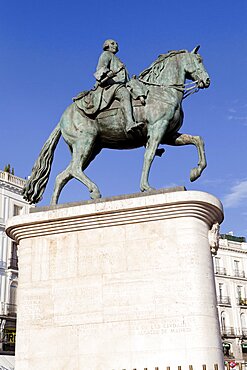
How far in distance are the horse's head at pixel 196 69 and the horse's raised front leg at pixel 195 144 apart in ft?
3.29

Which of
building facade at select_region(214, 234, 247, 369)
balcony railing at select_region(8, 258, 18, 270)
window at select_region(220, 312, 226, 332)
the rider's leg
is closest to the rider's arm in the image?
the rider's leg

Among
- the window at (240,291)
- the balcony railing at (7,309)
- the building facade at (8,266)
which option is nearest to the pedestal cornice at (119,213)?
the building facade at (8,266)

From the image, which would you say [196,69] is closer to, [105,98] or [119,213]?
[105,98]

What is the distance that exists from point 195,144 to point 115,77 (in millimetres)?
2069

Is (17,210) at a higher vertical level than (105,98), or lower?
higher

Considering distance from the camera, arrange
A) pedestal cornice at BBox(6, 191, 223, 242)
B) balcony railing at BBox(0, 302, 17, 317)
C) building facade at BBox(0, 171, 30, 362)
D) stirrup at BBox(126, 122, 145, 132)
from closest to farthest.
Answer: pedestal cornice at BBox(6, 191, 223, 242), stirrup at BBox(126, 122, 145, 132), building facade at BBox(0, 171, 30, 362), balcony railing at BBox(0, 302, 17, 317)

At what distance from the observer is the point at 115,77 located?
34.2 feet

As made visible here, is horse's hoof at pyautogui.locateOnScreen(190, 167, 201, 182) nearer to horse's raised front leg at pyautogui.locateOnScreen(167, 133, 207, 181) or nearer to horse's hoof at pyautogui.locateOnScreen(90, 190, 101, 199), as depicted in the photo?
horse's raised front leg at pyautogui.locateOnScreen(167, 133, 207, 181)

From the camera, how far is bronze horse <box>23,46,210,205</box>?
9594mm

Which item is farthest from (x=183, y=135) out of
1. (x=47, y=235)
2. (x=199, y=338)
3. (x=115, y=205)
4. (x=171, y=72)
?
Answer: (x=199, y=338)

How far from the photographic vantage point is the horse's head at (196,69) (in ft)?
32.9

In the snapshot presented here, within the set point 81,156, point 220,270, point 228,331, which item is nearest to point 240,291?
point 220,270

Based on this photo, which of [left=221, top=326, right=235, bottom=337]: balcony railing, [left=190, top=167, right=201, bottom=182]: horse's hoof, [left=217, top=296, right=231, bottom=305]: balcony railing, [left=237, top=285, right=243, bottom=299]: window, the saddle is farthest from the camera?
[left=237, top=285, right=243, bottom=299]: window

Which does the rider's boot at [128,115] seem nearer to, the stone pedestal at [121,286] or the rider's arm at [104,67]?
the rider's arm at [104,67]
